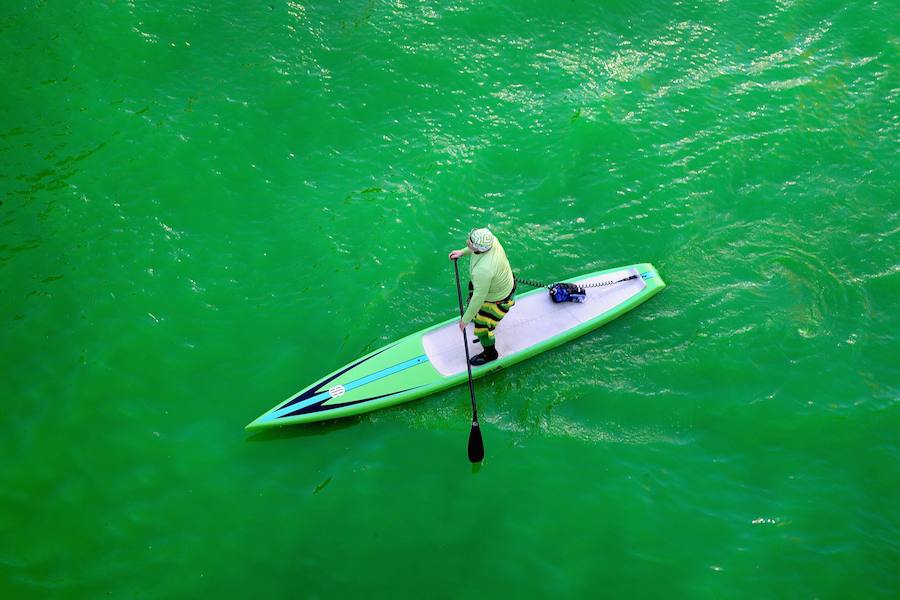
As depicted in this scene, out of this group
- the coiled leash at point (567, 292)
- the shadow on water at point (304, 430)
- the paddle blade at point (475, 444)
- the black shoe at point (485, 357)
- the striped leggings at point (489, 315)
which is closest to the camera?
the paddle blade at point (475, 444)

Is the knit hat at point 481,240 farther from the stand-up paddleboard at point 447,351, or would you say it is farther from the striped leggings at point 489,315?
the stand-up paddleboard at point 447,351

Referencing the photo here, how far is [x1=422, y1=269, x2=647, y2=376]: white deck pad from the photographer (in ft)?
22.7

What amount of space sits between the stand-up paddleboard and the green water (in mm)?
213

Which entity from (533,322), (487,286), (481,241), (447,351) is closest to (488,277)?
(487,286)

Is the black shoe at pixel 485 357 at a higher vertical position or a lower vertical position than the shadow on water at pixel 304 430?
higher

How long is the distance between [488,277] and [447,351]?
1299 millimetres

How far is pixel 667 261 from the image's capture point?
7.52 meters

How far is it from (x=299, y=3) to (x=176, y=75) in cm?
200

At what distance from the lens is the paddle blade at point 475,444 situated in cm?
618

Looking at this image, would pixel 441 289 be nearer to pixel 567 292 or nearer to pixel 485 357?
pixel 485 357

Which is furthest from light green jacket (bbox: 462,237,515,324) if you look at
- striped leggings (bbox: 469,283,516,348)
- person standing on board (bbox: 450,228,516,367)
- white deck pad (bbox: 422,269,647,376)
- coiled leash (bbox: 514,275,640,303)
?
coiled leash (bbox: 514,275,640,303)

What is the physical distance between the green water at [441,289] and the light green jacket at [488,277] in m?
1.14

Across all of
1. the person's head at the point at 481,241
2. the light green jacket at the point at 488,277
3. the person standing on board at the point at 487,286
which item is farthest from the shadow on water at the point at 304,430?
the person's head at the point at 481,241

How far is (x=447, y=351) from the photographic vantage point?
695cm
